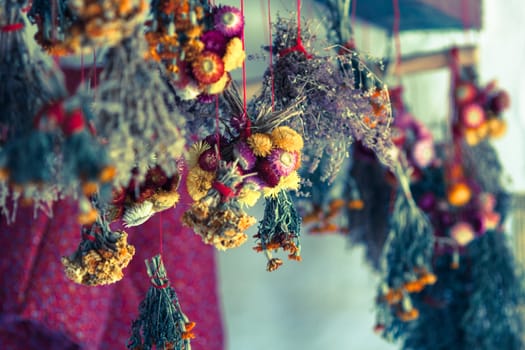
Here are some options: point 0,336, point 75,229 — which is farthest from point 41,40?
point 0,336

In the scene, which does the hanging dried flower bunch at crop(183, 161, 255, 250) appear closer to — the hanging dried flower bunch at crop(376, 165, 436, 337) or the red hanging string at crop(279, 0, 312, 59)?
the red hanging string at crop(279, 0, 312, 59)

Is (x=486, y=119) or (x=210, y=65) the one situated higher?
(x=210, y=65)

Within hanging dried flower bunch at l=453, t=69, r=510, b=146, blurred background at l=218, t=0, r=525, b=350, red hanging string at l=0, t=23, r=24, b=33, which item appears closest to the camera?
red hanging string at l=0, t=23, r=24, b=33

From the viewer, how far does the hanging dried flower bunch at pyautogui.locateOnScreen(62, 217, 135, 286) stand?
761mm

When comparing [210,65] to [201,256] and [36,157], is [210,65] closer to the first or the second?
[36,157]

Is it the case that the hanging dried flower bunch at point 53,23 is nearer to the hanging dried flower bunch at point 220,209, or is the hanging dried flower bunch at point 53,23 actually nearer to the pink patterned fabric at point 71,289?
the hanging dried flower bunch at point 220,209

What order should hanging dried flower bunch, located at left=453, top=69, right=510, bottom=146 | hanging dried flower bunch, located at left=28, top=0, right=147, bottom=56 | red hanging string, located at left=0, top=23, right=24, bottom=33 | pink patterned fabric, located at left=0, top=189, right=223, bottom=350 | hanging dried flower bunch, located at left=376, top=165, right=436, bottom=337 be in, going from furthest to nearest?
hanging dried flower bunch, located at left=453, top=69, right=510, bottom=146 → hanging dried flower bunch, located at left=376, top=165, right=436, bottom=337 → pink patterned fabric, located at left=0, top=189, right=223, bottom=350 → red hanging string, located at left=0, top=23, right=24, bottom=33 → hanging dried flower bunch, located at left=28, top=0, right=147, bottom=56

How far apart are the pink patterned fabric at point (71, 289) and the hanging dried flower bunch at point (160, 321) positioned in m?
0.40

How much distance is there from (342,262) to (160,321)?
1.50 metres

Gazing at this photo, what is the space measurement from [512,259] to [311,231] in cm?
60

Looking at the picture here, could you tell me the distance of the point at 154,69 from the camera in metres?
0.68

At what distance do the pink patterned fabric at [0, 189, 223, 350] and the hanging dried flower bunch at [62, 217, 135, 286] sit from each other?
0.45m

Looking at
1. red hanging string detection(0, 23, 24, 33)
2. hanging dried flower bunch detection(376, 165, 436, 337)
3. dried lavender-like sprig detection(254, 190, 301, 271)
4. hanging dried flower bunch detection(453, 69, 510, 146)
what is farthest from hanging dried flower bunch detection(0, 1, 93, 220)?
hanging dried flower bunch detection(453, 69, 510, 146)

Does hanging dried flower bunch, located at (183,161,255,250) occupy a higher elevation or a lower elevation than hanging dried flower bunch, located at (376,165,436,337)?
higher
